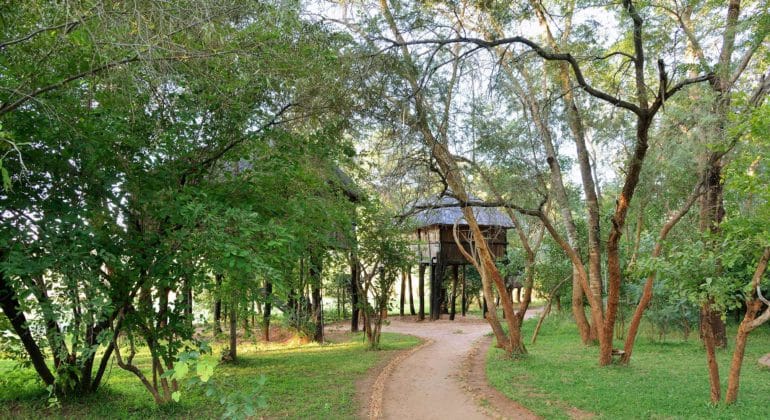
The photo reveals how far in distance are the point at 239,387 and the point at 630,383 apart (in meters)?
6.87

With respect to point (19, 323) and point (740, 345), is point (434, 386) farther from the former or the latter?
point (19, 323)

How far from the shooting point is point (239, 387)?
5.24m

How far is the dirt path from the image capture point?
7.62 m

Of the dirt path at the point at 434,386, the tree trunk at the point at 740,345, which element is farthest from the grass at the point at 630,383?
the dirt path at the point at 434,386

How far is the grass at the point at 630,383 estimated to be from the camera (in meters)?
7.07

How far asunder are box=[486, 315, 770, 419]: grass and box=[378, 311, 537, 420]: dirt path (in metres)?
0.73

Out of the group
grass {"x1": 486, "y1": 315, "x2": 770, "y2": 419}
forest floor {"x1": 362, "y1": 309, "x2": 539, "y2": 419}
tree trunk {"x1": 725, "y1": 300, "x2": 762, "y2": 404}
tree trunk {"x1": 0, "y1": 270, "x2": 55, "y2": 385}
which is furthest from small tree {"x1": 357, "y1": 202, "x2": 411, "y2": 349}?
tree trunk {"x1": 725, "y1": 300, "x2": 762, "y2": 404}

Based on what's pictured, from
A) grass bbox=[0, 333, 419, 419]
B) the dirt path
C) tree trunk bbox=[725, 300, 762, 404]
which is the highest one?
tree trunk bbox=[725, 300, 762, 404]

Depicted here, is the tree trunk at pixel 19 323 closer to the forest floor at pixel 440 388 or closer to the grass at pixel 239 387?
the grass at pixel 239 387

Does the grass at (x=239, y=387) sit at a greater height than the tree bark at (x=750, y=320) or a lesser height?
lesser

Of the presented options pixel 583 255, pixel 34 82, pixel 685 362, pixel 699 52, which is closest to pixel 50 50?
pixel 34 82

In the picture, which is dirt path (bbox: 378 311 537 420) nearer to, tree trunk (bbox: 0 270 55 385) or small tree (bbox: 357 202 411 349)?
small tree (bbox: 357 202 411 349)

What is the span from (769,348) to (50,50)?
16.1 metres

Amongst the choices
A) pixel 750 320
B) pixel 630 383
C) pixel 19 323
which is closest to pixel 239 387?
pixel 19 323
